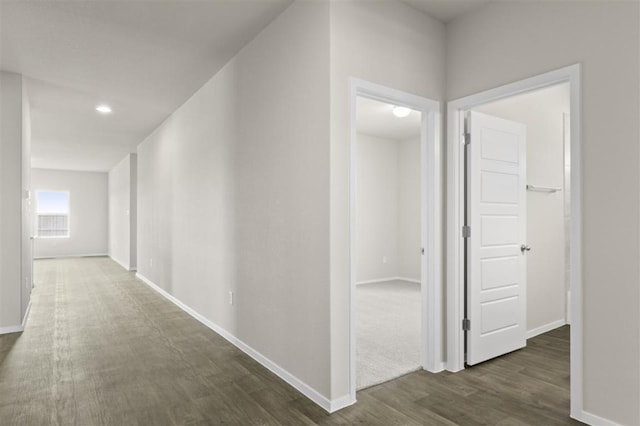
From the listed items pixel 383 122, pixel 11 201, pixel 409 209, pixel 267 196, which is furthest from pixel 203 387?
pixel 409 209

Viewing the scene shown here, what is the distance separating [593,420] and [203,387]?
246 centimetres

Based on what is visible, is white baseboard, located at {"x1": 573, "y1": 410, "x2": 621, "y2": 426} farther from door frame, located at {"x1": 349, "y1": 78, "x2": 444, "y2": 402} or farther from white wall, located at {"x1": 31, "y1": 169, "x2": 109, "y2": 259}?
white wall, located at {"x1": 31, "y1": 169, "x2": 109, "y2": 259}

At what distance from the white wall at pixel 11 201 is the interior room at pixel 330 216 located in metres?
0.02

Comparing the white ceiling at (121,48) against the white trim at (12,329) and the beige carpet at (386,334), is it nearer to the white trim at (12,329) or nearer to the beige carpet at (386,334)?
the white trim at (12,329)

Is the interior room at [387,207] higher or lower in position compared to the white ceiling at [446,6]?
lower

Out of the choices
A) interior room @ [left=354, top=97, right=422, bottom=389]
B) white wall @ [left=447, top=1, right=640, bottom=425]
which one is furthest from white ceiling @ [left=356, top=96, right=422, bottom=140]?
white wall @ [left=447, top=1, right=640, bottom=425]

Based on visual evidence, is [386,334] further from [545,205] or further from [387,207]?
[387,207]

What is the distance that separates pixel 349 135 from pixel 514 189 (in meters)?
1.84

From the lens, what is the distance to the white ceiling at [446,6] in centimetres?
280

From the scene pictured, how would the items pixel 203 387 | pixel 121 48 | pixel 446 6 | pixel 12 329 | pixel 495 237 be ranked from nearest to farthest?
pixel 203 387 < pixel 446 6 < pixel 495 237 < pixel 121 48 < pixel 12 329

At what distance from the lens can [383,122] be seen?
6.35 meters

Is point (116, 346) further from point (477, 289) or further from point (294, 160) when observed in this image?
point (477, 289)

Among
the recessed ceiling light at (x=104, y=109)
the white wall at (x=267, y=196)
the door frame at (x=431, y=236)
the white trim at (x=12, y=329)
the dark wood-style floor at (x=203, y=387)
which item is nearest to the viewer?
the dark wood-style floor at (x=203, y=387)

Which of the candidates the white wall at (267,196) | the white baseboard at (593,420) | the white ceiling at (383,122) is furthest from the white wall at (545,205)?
the white wall at (267,196)
